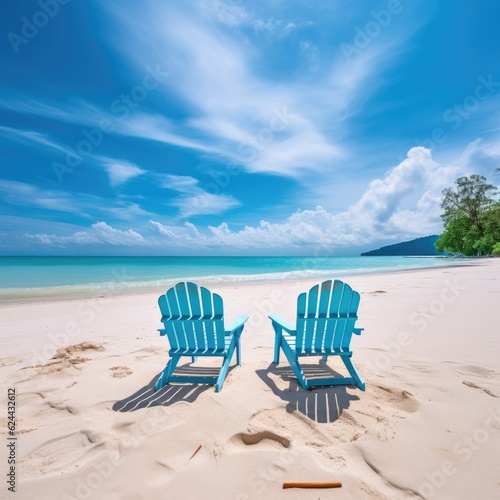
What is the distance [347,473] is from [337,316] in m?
1.55

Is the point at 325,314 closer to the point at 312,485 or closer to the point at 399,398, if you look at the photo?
the point at 399,398

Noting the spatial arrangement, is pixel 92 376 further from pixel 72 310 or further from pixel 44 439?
pixel 72 310

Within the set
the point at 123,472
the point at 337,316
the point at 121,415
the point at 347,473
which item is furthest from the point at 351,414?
the point at 121,415

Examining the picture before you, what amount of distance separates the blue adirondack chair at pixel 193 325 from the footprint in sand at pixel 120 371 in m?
0.73

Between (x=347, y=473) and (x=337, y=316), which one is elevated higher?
(x=337, y=316)

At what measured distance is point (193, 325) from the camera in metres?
3.27

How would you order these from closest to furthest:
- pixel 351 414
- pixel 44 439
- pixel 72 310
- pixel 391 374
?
pixel 44 439
pixel 351 414
pixel 391 374
pixel 72 310

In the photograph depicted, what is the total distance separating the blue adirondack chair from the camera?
3.21 m

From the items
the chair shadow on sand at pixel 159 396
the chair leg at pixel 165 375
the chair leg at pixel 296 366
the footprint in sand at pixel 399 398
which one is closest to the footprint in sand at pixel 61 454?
the chair shadow on sand at pixel 159 396

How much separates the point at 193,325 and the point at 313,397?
1.51 m

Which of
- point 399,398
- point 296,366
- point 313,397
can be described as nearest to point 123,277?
point 296,366

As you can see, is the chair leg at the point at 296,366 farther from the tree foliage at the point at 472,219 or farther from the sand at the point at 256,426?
the tree foliage at the point at 472,219

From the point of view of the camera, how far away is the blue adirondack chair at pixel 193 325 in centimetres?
321

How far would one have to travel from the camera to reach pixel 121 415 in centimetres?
260
